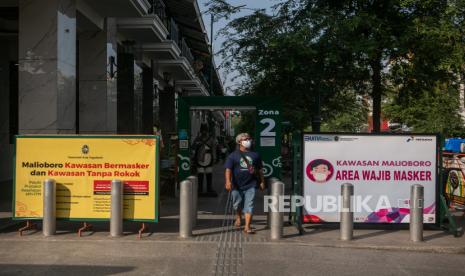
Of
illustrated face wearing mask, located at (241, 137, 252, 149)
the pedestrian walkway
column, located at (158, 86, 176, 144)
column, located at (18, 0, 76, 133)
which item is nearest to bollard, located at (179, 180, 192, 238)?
the pedestrian walkway

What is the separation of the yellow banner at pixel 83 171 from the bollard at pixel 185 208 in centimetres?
45

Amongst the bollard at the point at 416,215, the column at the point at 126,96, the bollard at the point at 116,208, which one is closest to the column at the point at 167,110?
the column at the point at 126,96

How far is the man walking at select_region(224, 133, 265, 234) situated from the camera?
854cm

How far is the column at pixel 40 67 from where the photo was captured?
10961 mm

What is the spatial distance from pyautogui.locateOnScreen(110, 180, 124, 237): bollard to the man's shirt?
169 cm

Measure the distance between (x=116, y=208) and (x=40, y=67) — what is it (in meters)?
→ 4.48

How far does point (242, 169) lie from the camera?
8.58m

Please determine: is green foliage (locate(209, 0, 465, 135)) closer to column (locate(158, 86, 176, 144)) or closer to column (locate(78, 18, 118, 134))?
column (locate(78, 18, 118, 134))

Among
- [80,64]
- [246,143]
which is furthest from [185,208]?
[80,64]

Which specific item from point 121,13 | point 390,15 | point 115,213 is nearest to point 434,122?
point 390,15

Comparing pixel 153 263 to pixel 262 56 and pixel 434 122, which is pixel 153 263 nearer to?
pixel 262 56

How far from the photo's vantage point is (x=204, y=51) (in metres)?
39.0

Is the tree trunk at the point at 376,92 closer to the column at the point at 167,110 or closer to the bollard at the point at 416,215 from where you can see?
the bollard at the point at 416,215

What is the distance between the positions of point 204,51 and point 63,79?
28.2 meters
